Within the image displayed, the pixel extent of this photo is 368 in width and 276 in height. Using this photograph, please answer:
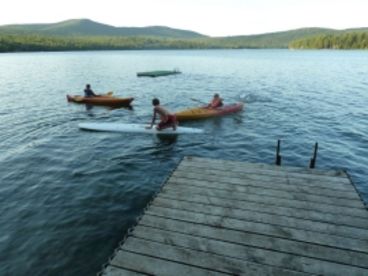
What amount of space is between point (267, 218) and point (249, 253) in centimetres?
150

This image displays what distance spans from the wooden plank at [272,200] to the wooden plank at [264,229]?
1.12 meters

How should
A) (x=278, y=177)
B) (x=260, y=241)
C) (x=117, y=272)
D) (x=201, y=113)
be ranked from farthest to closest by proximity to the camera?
(x=201, y=113) < (x=278, y=177) < (x=260, y=241) < (x=117, y=272)

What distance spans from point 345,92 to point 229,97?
14283mm

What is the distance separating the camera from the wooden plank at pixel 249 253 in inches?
235

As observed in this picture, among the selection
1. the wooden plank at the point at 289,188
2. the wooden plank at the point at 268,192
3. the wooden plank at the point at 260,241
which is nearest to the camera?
the wooden plank at the point at 260,241

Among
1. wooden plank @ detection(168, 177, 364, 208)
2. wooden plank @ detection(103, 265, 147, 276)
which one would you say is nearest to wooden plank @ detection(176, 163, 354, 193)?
wooden plank @ detection(168, 177, 364, 208)

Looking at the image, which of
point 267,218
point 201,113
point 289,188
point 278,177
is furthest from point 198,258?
point 201,113

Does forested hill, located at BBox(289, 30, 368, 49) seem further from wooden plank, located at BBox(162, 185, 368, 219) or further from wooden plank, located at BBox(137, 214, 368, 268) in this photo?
wooden plank, located at BBox(137, 214, 368, 268)

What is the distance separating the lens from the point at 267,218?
764cm

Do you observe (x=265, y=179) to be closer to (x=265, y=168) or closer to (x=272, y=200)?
(x=265, y=168)

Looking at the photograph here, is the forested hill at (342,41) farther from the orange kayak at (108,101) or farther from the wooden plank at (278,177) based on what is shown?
the wooden plank at (278,177)

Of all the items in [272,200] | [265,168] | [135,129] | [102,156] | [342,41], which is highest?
[272,200]

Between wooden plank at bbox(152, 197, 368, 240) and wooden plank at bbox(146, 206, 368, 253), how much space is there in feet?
0.51

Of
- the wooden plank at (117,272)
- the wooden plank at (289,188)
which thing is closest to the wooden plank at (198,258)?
the wooden plank at (117,272)
